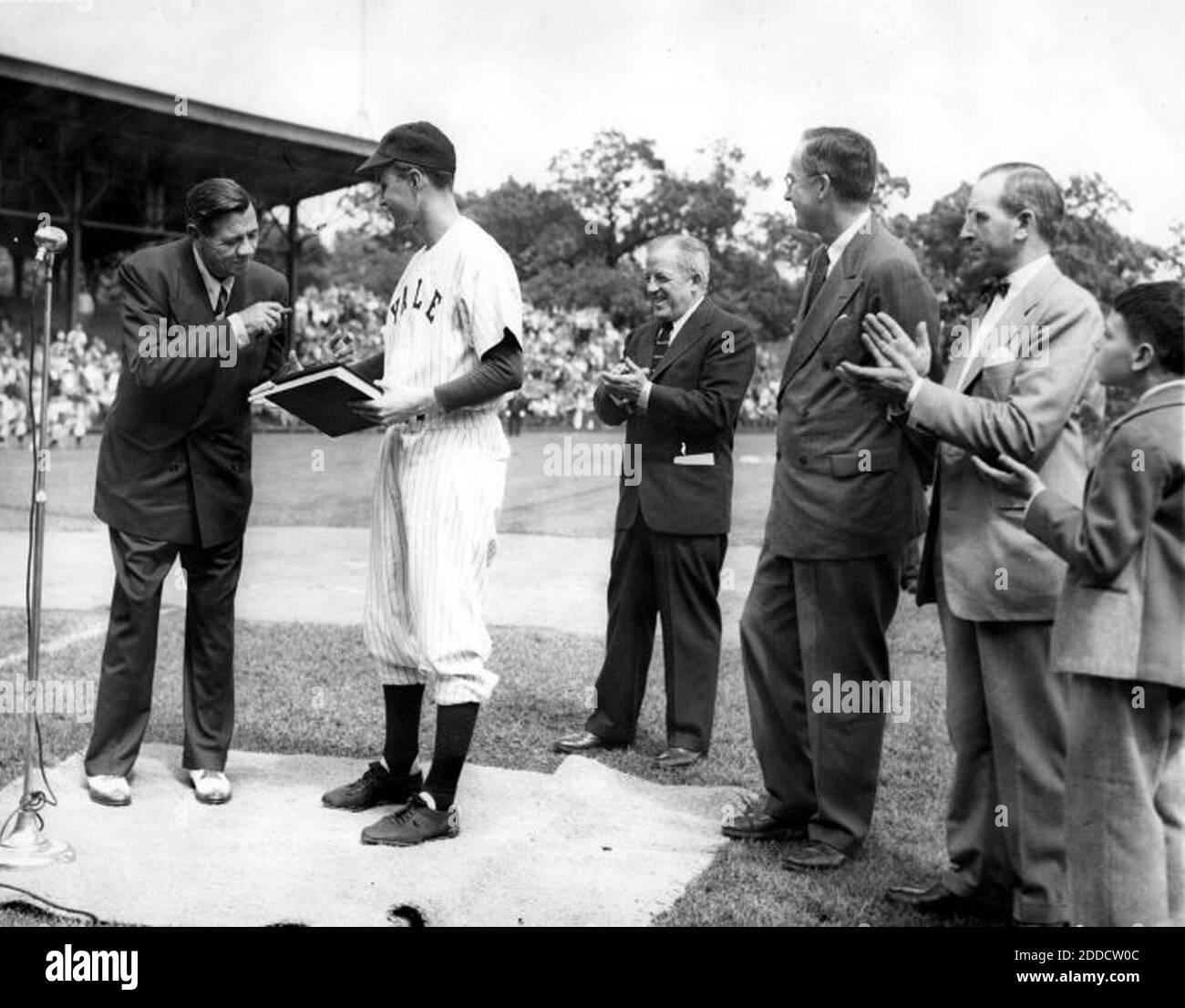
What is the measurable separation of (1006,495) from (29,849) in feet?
10.2

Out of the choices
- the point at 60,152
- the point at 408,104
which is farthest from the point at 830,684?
the point at 60,152

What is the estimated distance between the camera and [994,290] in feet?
12.9

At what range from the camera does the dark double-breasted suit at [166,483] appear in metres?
4.80

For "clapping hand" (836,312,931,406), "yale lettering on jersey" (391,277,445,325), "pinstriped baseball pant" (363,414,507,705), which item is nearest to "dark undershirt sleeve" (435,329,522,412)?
"pinstriped baseball pant" (363,414,507,705)

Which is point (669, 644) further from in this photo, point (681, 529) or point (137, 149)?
point (137, 149)

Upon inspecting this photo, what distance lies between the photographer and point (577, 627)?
8250 mm

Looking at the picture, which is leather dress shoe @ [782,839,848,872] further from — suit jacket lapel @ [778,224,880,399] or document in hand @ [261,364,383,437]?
document in hand @ [261,364,383,437]

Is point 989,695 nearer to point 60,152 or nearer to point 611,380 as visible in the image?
point 611,380

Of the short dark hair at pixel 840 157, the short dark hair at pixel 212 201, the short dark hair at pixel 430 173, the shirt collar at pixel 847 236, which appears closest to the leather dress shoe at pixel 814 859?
the shirt collar at pixel 847 236

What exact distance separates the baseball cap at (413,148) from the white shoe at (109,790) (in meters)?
2.31

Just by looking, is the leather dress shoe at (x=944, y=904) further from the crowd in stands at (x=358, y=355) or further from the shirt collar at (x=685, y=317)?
the crowd in stands at (x=358, y=355)

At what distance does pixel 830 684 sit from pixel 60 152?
1985 cm

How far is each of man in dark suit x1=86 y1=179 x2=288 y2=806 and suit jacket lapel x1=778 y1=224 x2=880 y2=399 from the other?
182 centimetres
